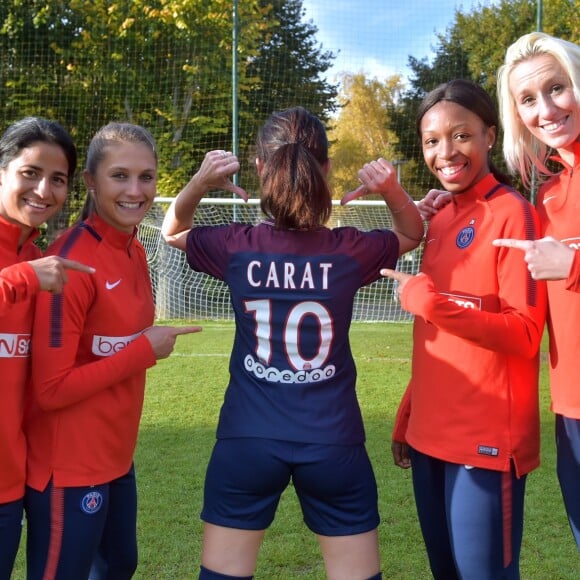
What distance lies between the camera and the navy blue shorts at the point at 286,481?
6.50 feet

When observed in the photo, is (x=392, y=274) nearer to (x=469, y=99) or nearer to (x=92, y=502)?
(x=469, y=99)

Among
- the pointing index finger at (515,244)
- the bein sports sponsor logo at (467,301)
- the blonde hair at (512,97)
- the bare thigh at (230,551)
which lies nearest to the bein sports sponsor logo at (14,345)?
the bare thigh at (230,551)

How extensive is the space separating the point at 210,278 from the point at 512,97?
26.9ft

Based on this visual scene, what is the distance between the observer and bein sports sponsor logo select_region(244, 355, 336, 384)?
2017mm

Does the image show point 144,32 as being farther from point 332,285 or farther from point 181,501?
point 332,285

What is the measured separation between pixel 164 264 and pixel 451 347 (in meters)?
8.11

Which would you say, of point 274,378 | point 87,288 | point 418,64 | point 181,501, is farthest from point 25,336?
point 418,64

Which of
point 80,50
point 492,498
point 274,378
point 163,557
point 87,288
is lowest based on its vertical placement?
point 163,557

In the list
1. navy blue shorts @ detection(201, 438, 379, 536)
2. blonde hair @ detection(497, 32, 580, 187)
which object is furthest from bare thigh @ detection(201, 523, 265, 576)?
blonde hair @ detection(497, 32, 580, 187)

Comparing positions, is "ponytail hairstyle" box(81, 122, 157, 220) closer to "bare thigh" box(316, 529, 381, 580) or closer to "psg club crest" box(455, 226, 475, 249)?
"psg club crest" box(455, 226, 475, 249)

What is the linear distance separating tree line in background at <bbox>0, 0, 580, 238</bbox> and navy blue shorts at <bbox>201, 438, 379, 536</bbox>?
434 inches

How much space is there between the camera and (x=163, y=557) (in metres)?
3.46

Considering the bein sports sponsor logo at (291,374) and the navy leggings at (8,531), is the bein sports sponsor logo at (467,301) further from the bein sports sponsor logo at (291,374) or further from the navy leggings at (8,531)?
the navy leggings at (8,531)

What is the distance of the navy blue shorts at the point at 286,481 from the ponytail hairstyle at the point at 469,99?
1.02 meters
